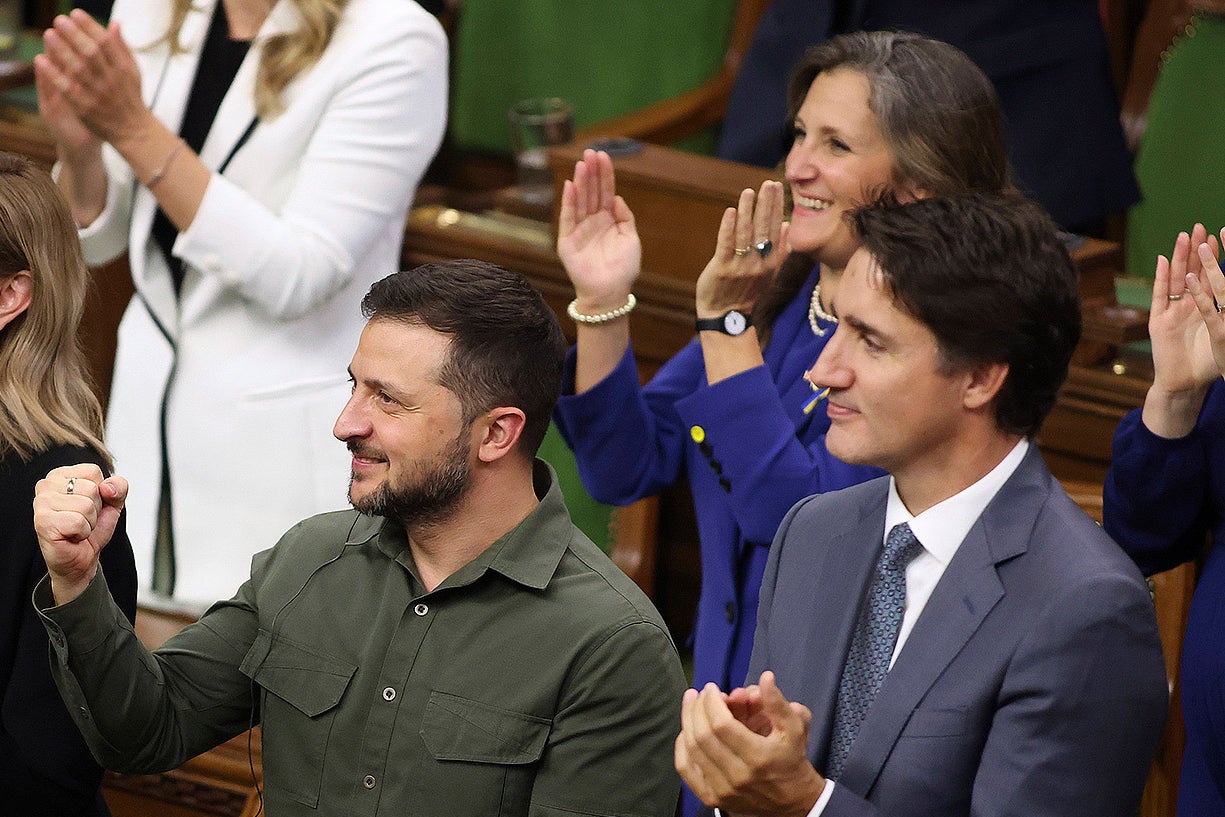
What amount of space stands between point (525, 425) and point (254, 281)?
834mm

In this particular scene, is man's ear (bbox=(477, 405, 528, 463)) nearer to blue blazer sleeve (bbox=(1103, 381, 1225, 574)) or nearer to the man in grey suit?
the man in grey suit

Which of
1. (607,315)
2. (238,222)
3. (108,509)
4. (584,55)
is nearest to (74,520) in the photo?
(108,509)

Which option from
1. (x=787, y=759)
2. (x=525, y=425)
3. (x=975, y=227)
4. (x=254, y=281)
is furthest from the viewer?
(x=254, y=281)

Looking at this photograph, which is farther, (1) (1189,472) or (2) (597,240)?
(2) (597,240)

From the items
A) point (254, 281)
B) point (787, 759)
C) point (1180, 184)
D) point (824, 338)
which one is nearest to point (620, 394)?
point (824, 338)

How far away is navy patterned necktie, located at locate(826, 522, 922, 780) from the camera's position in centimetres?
150

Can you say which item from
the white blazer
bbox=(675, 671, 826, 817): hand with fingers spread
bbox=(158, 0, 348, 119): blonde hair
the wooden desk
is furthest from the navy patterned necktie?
bbox=(158, 0, 348, 119): blonde hair

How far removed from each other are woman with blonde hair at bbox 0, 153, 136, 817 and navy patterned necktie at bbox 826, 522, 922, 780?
0.82 meters

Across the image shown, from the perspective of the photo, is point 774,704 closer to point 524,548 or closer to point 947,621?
point 947,621

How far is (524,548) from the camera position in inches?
67.0

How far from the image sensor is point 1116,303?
2.63 metres

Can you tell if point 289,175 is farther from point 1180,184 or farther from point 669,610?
point 1180,184

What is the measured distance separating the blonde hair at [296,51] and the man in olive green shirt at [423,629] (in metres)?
0.78

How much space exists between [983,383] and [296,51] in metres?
1.34
